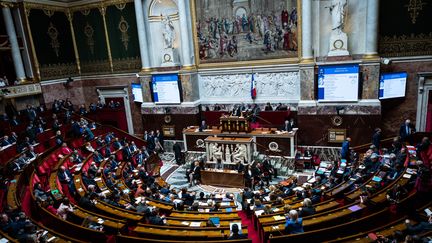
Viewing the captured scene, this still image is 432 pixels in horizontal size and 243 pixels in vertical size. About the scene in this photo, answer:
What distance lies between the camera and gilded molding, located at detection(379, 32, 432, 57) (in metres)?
15.6

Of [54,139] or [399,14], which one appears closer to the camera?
[399,14]

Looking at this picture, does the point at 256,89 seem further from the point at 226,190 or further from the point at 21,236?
the point at 21,236

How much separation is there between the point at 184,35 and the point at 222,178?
9922mm

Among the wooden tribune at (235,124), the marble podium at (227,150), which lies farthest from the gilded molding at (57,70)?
the wooden tribune at (235,124)

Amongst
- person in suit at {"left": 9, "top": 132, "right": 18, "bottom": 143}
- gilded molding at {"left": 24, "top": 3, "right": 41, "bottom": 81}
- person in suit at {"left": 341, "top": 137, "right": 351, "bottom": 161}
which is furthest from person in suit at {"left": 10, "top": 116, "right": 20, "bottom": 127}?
person in suit at {"left": 341, "top": 137, "right": 351, "bottom": 161}

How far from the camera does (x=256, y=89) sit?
1931 cm

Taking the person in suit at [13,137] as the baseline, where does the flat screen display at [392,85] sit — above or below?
above

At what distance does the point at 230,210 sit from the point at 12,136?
12779mm

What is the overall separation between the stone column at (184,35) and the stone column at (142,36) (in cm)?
270

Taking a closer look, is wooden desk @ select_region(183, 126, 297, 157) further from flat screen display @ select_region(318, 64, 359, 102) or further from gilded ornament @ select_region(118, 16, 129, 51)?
gilded ornament @ select_region(118, 16, 129, 51)

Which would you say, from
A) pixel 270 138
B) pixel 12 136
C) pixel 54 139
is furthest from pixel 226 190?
pixel 12 136

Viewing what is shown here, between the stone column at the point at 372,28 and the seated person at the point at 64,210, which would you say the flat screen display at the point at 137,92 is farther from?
the stone column at the point at 372,28

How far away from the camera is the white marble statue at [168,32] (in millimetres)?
19984

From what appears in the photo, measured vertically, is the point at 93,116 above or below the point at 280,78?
below
